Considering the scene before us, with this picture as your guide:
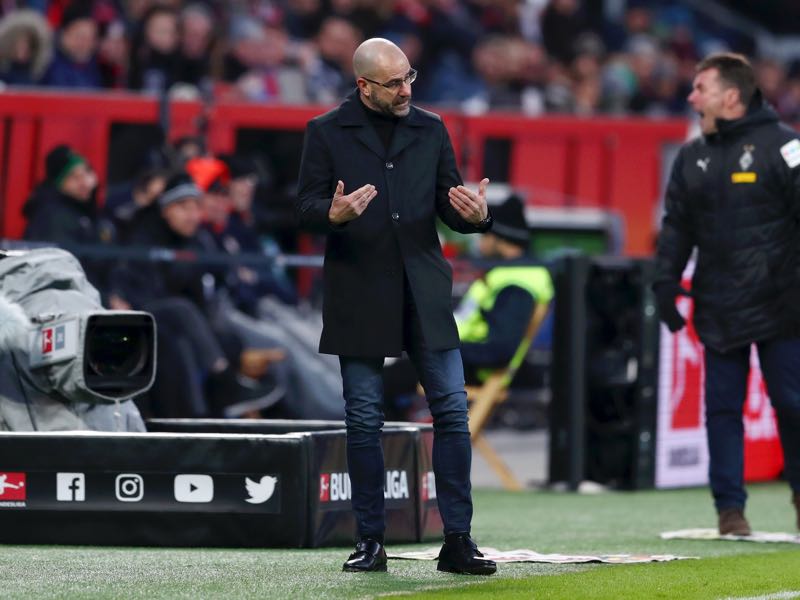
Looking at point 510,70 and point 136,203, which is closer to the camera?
point 136,203

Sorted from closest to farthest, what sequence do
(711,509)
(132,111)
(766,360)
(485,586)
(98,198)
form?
(485,586)
(766,360)
(711,509)
(98,198)
(132,111)

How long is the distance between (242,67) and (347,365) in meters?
10.4

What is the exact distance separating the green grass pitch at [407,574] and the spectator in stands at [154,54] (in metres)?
7.87

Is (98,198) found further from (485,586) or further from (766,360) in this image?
(485,586)

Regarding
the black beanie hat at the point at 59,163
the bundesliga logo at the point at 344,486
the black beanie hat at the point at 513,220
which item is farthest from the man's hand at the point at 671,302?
the black beanie hat at the point at 59,163

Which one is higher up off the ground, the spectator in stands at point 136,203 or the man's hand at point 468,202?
the spectator in stands at point 136,203

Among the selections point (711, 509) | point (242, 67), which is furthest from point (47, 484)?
point (242, 67)

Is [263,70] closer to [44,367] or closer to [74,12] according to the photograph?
[74,12]

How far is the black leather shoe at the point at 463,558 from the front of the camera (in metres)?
6.86

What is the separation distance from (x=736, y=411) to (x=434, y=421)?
7.30ft

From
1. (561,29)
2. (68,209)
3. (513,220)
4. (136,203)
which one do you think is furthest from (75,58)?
(561,29)

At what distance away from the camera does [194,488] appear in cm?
787

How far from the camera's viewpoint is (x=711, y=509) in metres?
10.8

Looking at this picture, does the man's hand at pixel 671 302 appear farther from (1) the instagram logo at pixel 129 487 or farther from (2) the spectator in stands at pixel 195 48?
(2) the spectator in stands at pixel 195 48
